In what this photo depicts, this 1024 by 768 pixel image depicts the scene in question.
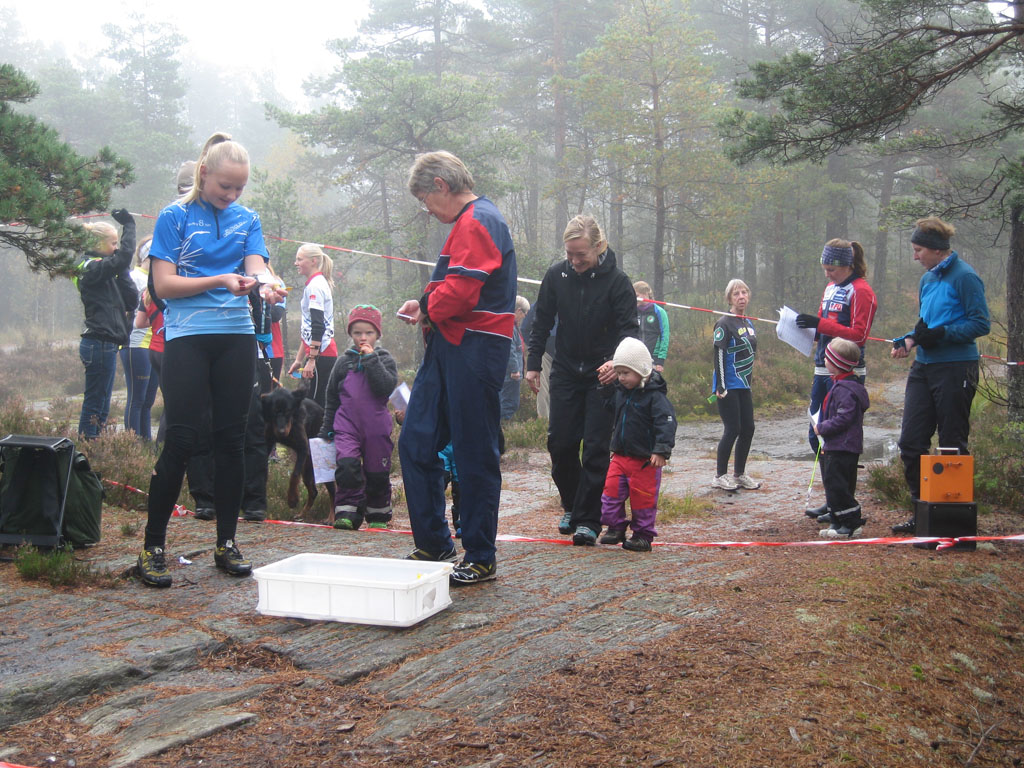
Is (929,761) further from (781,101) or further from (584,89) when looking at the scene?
(584,89)

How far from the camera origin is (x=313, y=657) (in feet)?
10.9

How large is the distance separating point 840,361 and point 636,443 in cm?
186

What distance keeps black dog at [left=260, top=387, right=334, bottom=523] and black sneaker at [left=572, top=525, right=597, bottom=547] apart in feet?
6.98

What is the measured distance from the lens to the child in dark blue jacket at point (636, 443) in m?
5.37

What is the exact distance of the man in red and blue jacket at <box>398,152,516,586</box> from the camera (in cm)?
398

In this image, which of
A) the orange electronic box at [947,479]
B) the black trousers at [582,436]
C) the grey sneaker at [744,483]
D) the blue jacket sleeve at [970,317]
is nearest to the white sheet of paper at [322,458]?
the black trousers at [582,436]

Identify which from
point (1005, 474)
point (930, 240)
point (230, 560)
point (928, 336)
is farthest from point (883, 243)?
point (230, 560)

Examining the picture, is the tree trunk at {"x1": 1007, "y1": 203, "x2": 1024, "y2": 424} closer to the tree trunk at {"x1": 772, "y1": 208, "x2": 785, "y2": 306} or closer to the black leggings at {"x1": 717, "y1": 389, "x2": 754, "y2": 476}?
the black leggings at {"x1": 717, "y1": 389, "x2": 754, "y2": 476}

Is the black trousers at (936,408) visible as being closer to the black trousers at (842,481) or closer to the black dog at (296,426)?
the black trousers at (842,481)

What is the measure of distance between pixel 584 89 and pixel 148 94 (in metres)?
29.3

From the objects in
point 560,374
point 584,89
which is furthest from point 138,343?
point 584,89

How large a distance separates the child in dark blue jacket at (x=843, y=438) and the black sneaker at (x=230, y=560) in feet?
13.4

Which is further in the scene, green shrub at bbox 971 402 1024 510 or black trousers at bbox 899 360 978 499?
green shrub at bbox 971 402 1024 510

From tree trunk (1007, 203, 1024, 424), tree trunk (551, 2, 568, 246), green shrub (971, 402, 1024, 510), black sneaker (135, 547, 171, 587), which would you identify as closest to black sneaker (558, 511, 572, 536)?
black sneaker (135, 547, 171, 587)
